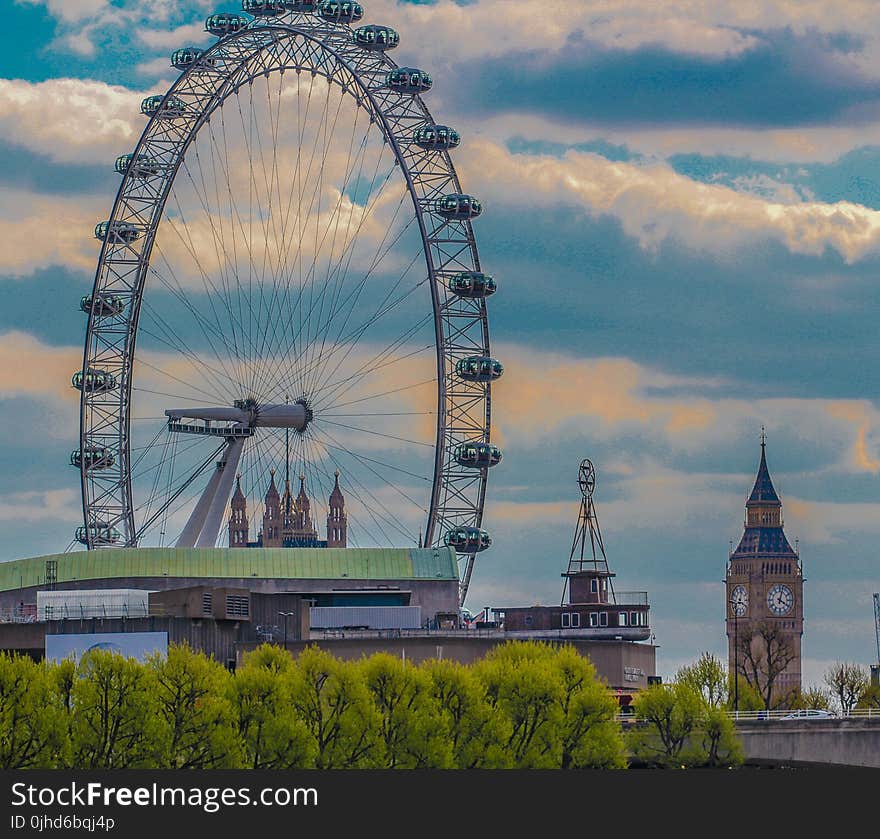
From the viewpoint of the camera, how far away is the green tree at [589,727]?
151 m

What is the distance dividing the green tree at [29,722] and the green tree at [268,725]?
27.4 ft

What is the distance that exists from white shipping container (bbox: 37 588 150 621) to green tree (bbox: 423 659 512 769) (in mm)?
39511

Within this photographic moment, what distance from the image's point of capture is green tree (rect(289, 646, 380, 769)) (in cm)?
14538

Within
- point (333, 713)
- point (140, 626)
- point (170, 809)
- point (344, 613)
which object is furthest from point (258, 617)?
point (170, 809)

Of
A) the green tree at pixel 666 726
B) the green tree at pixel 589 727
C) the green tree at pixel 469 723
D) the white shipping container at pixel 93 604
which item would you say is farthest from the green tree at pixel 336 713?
the white shipping container at pixel 93 604

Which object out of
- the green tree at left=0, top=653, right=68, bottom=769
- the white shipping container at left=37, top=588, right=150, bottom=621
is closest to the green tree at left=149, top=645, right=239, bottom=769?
the green tree at left=0, top=653, right=68, bottom=769

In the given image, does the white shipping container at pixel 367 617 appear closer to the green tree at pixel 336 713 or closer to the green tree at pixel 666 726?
the green tree at pixel 666 726

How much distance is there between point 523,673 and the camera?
154m

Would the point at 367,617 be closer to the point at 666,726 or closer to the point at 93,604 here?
the point at 93,604

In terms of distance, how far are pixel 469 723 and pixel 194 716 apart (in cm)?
1371

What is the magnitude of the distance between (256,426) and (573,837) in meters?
80.1

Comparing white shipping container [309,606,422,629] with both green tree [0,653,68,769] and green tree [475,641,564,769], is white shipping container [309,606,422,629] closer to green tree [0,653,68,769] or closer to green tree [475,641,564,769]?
green tree [475,641,564,769]

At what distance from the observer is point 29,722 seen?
14262 cm

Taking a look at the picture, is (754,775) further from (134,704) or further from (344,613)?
(344,613)
